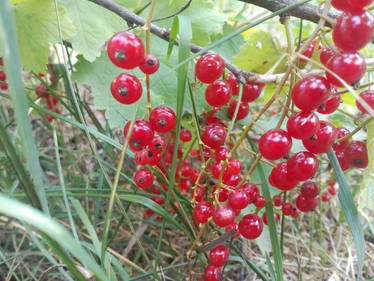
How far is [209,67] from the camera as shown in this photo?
2.86ft

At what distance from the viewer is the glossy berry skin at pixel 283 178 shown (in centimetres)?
87

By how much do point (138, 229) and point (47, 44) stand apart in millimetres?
719

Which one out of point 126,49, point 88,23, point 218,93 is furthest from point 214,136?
point 88,23

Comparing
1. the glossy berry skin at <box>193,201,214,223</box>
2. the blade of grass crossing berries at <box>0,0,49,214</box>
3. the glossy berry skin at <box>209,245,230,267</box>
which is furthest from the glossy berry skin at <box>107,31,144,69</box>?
the glossy berry skin at <box>209,245,230,267</box>

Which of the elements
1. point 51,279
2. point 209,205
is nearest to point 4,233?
point 51,279

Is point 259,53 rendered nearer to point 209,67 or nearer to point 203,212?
point 209,67

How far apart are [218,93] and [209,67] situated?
7cm

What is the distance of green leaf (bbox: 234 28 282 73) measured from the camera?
1224 millimetres

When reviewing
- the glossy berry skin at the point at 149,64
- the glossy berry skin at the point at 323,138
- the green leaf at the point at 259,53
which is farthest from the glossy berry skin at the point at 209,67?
the green leaf at the point at 259,53

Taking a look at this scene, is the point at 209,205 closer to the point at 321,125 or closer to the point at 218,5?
the point at 321,125

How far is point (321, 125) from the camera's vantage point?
83 cm

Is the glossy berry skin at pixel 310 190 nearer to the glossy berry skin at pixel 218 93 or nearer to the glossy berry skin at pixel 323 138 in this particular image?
the glossy berry skin at pixel 323 138

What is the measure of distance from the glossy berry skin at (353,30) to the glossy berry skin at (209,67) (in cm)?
27

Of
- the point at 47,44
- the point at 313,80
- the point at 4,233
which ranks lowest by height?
the point at 4,233
